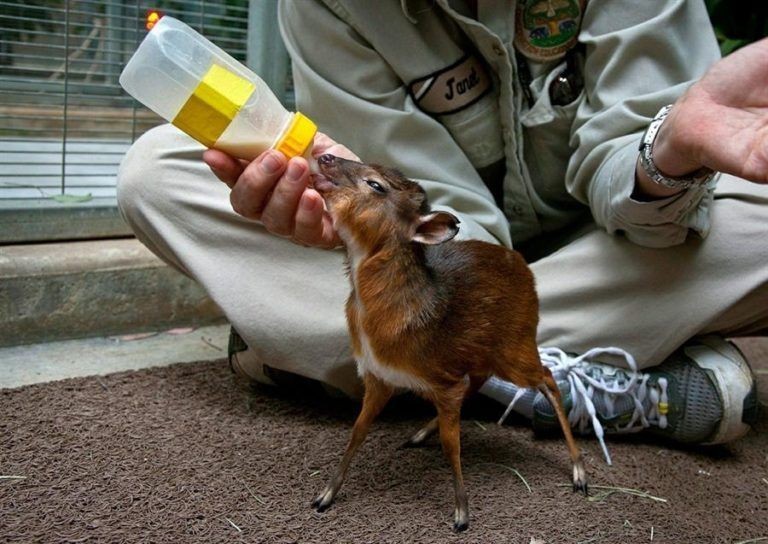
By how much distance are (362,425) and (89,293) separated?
133 cm

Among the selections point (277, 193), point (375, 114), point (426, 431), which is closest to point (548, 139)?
point (375, 114)

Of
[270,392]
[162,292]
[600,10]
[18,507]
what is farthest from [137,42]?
[18,507]

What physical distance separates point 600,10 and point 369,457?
1.21 m

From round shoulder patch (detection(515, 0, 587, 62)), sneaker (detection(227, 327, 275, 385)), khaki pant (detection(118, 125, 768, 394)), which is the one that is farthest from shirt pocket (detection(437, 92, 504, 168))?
sneaker (detection(227, 327, 275, 385))

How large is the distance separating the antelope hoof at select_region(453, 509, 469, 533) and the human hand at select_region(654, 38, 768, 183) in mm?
788

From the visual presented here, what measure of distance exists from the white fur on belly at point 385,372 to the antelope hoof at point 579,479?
0.46 metres

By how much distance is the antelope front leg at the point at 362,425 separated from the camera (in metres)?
1.82

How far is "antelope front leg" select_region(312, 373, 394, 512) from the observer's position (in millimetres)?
1818

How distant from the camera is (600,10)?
2.26 meters

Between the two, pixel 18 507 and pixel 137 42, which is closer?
pixel 18 507

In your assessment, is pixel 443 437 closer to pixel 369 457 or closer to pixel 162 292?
pixel 369 457

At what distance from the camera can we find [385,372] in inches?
69.0

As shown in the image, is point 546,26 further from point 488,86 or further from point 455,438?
point 455,438

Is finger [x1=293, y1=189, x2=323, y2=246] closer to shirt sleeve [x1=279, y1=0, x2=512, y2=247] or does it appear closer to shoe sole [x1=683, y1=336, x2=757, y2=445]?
shirt sleeve [x1=279, y1=0, x2=512, y2=247]
